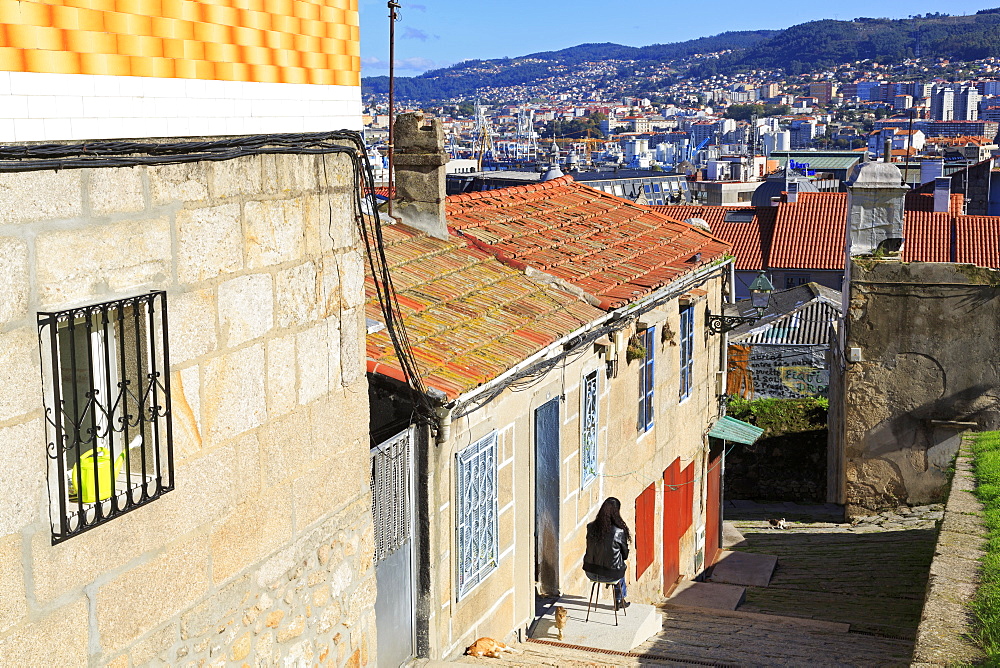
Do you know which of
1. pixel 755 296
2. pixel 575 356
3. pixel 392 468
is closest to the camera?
pixel 392 468

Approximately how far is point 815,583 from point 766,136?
15499 centimetres

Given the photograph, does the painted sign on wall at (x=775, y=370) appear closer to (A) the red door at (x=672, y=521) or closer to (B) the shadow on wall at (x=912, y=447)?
(B) the shadow on wall at (x=912, y=447)

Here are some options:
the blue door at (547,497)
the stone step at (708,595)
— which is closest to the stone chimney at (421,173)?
the blue door at (547,497)

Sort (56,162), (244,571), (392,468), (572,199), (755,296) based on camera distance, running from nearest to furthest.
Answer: (56,162), (244,571), (392,468), (572,199), (755,296)

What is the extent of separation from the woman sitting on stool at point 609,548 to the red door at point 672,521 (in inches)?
155

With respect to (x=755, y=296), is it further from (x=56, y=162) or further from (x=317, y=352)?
(x=56, y=162)

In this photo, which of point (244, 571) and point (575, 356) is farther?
point (575, 356)

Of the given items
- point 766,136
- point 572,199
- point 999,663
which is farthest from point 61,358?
point 766,136

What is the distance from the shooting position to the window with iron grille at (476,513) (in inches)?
333

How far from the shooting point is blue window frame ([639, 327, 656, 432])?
41.7 ft

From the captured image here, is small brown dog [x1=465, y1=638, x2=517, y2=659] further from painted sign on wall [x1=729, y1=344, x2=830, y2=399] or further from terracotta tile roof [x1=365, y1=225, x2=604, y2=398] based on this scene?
painted sign on wall [x1=729, y1=344, x2=830, y2=399]

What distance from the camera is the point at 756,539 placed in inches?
723

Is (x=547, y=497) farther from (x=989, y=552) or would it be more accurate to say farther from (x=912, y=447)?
(x=912, y=447)

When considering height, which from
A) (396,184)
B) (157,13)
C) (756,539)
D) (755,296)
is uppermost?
(157,13)
